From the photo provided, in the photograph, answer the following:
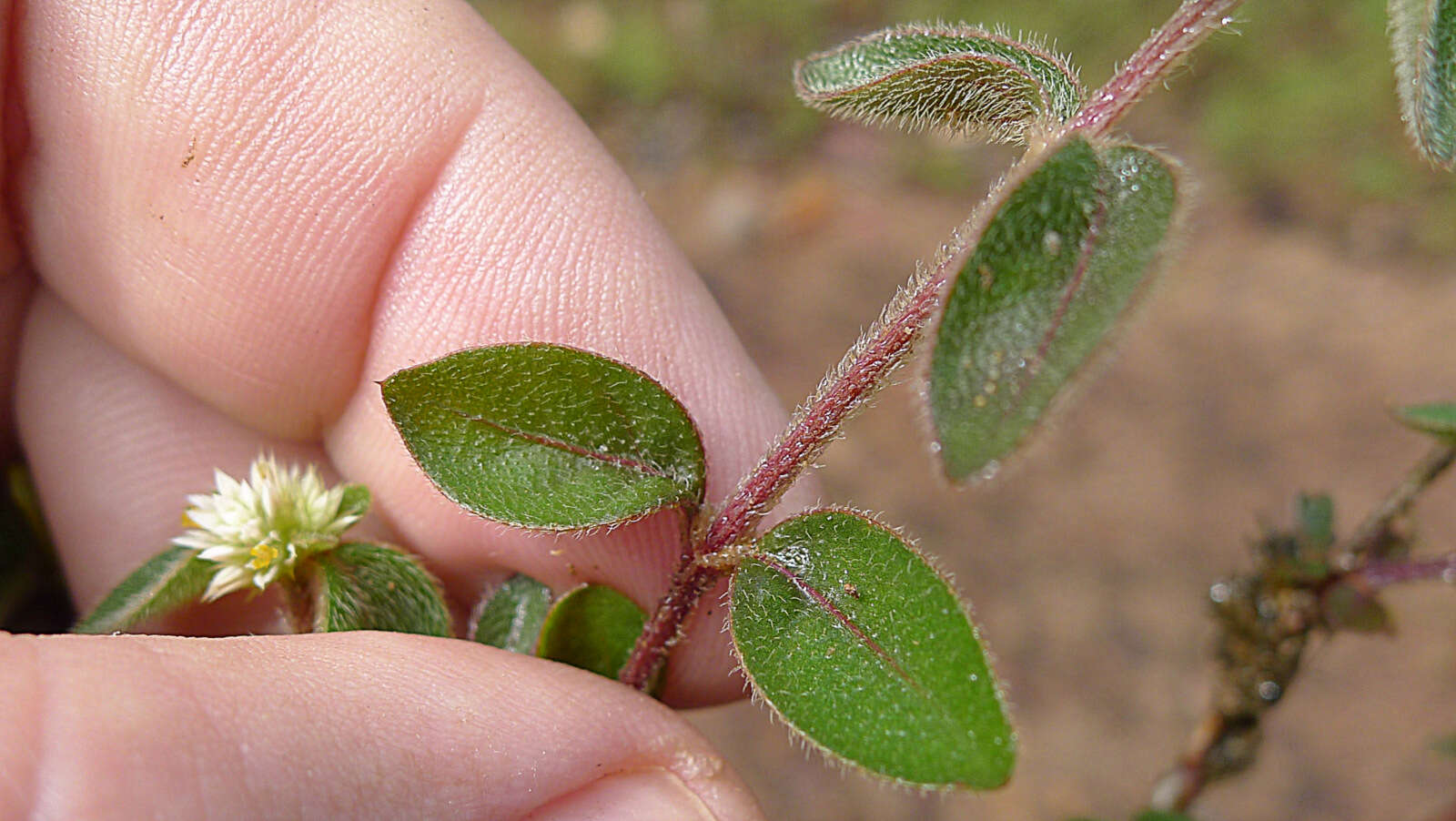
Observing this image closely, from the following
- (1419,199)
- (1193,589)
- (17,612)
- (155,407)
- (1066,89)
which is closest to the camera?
(1066,89)

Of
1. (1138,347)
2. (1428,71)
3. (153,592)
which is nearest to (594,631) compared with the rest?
(153,592)

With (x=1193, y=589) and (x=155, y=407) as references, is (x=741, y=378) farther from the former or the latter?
(x=1193, y=589)

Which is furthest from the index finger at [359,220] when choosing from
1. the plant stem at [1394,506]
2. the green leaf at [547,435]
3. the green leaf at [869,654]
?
the plant stem at [1394,506]

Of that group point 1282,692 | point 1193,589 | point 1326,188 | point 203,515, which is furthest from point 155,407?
point 1326,188

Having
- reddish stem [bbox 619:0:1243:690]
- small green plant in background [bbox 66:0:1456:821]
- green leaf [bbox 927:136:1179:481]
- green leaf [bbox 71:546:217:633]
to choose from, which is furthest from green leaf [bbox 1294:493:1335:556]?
green leaf [bbox 71:546:217:633]

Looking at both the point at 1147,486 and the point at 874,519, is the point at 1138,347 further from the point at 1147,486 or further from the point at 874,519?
the point at 874,519

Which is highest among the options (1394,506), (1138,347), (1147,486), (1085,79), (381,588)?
(1085,79)

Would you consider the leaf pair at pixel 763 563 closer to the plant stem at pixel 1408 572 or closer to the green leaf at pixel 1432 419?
the green leaf at pixel 1432 419
